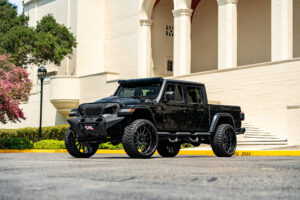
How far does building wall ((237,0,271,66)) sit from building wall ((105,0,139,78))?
294 inches

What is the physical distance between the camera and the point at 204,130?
45.2 ft

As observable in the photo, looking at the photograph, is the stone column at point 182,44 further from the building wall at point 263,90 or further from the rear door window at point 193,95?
the rear door window at point 193,95

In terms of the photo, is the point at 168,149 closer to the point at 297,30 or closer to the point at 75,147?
the point at 75,147

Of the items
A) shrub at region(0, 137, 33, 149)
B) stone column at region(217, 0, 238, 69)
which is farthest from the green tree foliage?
stone column at region(217, 0, 238, 69)

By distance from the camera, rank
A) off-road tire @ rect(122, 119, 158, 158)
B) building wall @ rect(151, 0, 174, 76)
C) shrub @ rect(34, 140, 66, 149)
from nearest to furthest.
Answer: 1. off-road tire @ rect(122, 119, 158, 158)
2. shrub @ rect(34, 140, 66, 149)
3. building wall @ rect(151, 0, 174, 76)

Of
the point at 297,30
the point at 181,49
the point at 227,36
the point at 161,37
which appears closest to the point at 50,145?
the point at 181,49

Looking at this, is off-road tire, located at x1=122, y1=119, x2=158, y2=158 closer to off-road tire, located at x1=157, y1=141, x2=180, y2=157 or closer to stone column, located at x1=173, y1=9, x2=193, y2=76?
off-road tire, located at x1=157, y1=141, x2=180, y2=157

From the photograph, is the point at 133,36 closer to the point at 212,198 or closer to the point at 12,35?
the point at 12,35

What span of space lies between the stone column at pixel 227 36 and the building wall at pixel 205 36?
7.90 meters

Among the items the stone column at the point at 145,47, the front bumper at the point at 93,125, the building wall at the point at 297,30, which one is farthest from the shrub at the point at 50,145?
the building wall at the point at 297,30

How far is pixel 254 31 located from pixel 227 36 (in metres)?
6.04

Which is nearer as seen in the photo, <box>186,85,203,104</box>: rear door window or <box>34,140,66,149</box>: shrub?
<box>186,85,203,104</box>: rear door window

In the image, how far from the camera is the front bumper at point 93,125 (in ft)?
39.1

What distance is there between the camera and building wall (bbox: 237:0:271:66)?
3419cm
